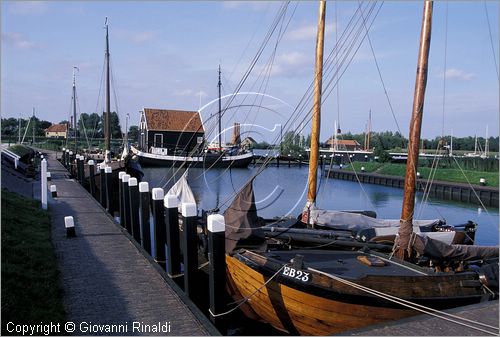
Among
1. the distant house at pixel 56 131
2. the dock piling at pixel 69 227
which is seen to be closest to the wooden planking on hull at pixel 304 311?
the dock piling at pixel 69 227

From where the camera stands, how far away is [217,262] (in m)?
6.98

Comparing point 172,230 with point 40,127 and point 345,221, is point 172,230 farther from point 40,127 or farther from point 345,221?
point 40,127

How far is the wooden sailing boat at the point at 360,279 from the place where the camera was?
733cm

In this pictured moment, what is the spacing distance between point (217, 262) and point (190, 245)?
1172mm

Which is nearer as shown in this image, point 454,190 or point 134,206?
point 134,206

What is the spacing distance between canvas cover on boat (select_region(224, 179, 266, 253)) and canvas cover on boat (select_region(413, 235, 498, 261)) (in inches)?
124

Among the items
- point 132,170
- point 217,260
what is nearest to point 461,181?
point 132,170

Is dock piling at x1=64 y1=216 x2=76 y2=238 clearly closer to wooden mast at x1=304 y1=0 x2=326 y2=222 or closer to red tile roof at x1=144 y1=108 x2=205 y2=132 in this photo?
wooden mast at x1=304 y1=0 x2=326 y2=222

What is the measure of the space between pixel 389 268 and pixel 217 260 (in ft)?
11.4

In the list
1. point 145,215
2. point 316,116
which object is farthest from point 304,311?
point 316,116

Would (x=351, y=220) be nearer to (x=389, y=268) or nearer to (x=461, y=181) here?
(x=389, y=268)

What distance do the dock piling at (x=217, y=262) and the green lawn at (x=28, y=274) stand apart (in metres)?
2.25

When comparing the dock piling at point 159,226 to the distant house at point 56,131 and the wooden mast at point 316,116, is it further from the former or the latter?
the distant house at point 56,131

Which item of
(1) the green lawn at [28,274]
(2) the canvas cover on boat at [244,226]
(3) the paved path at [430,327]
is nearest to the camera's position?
(3) the paved path at [430,327]
